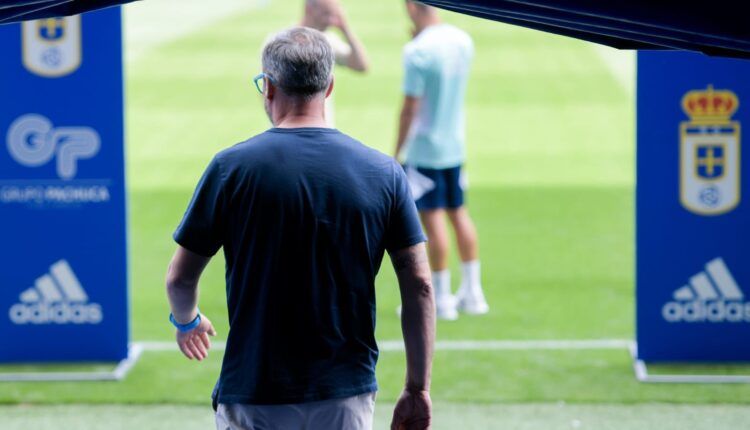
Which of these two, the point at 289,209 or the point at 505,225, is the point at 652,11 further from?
the point at 505,225

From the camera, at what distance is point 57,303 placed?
798 cm

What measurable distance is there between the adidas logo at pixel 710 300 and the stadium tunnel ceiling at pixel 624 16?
11.9 ft

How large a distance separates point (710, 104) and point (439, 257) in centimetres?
236

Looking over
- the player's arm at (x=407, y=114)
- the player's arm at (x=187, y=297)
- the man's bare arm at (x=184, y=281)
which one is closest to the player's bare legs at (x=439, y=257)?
the player's arm at (x=407, y=114)

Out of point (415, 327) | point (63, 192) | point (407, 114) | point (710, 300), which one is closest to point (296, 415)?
point (415, 327)

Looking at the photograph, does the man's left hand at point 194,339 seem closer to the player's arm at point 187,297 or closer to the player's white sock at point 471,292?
the player's arm at point 187,297

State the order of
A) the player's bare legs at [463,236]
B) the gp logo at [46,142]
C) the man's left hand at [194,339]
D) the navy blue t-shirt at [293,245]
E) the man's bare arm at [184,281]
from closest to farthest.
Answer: the navy blue t-shirt at [293,245] < the man's bare arm at [184,281] < the man's left hand at [194,339] < the gp logo at [46,142] < the player's bare legs at [463,236]

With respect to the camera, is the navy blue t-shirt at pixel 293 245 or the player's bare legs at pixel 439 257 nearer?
the navy blue t-shirt at pixel 293 245

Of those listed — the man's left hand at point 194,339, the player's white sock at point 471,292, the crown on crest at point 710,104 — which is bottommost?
the player's white sock at point 471,292

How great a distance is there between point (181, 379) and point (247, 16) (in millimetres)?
33901

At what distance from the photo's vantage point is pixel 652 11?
402 centimetres

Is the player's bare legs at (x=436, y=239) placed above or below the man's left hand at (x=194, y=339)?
below

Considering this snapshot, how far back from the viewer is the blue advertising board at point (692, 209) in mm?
7504

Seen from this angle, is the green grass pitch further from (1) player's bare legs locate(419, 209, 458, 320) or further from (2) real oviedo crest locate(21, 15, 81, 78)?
(2) real oviedo crest locate(21, 15, 81, 78)
